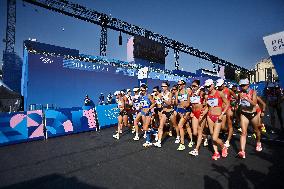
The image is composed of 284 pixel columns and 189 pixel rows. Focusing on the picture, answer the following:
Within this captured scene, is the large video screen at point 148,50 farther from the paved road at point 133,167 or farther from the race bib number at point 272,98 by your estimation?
the paved road at point 133,167

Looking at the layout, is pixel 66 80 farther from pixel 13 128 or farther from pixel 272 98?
pixel 272 98

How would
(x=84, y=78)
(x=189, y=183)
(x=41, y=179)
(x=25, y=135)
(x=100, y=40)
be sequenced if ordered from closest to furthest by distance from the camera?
(x=189, y=183), (x=41, y=179), (x=25, y=135), (x=84, y=78), (x=100, y=40)

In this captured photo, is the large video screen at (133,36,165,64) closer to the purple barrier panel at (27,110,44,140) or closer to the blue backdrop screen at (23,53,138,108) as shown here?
the blue backdrop screen at (23,53,138,108)

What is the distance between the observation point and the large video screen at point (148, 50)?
2470 cm

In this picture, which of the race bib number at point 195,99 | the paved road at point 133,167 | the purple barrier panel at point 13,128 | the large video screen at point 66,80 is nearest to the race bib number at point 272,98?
the paved road at point 133,167

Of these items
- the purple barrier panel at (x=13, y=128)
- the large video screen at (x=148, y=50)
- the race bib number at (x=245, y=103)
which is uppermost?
the large video screen at (x=148, y=50)

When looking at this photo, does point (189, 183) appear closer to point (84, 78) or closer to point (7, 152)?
point (7, 152)

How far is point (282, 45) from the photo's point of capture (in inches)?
138

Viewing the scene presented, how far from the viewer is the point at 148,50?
25906 mm

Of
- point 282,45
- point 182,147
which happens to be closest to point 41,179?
point 182,147

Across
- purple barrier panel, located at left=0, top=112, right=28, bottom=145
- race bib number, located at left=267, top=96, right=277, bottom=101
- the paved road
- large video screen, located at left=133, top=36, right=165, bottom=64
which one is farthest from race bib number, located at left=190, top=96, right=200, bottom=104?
large video screen, located at left=133, top=36, right=165, bottom=64

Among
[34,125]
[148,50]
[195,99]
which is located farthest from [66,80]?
[195,99]

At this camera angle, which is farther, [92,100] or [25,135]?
[92,100]

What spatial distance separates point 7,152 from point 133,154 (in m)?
4.40
